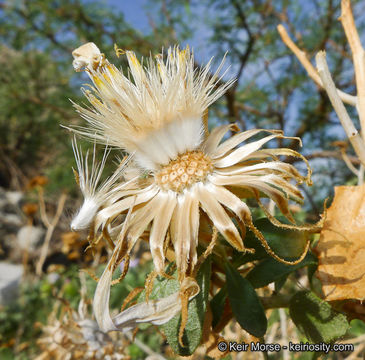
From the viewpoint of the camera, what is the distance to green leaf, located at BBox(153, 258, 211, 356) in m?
0.39

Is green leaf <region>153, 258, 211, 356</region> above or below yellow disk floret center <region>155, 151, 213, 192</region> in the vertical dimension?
below

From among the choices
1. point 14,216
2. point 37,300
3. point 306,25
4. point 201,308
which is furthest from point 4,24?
point 14,216

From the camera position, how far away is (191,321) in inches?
15.6

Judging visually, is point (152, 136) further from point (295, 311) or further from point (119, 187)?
point (295, 311)

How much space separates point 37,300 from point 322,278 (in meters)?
2.73

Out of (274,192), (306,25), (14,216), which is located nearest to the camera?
(274,192)

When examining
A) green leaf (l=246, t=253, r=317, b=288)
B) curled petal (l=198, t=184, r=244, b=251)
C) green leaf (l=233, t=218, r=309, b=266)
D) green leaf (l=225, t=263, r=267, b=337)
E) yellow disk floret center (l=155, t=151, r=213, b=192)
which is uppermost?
yellow disk floret center (l=155, t=151, r=213, b=192)

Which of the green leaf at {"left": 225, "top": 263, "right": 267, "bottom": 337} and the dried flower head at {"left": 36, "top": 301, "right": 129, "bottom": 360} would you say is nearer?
the green leaf at {"left": 225, "top": 263, "right": 267, "bottom": 337}

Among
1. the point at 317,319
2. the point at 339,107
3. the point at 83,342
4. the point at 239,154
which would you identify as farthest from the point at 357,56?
the point at 83,342

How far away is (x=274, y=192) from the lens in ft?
1.20

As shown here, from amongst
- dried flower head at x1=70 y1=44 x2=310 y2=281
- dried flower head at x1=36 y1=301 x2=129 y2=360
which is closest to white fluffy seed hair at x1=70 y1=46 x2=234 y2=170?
dried flower head at x1=70 y1=44 x2=310 y2=281

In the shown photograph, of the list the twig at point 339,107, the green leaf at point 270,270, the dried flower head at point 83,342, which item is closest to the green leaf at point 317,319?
the green leaf at point 270,270

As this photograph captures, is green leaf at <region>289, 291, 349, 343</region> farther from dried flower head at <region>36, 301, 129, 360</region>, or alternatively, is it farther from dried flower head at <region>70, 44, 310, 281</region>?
dried flower head at <region>36, 301, 129, 360</region>

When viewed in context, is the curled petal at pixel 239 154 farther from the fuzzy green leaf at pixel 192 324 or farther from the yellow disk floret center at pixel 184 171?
the fuzzy green leaf at pixel 192 324
